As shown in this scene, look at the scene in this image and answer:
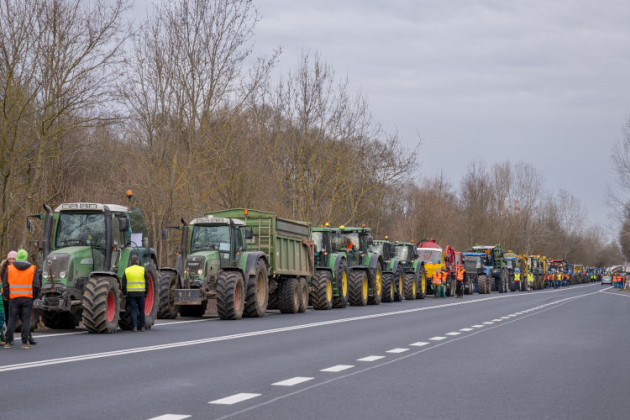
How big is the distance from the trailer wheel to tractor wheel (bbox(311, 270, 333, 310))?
448 inches

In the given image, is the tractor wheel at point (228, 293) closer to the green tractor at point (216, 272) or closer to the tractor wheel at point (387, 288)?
the green tractor at point (216, 272)

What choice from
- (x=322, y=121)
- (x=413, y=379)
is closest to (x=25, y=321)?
(x=413, y=379)

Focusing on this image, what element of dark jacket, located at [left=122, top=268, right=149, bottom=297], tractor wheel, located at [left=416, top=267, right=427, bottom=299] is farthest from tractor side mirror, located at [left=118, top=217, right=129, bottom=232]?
tractor wheel, located at [left=416, top=267, right=427, bottom=299]

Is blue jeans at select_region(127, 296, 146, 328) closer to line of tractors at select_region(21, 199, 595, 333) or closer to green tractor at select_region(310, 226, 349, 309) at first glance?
line of tractors at select_region(21, 199, 595, 333)

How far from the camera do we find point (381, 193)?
5325cm

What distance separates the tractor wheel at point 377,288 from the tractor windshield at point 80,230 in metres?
17.8

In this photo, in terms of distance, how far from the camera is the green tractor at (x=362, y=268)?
34.9m

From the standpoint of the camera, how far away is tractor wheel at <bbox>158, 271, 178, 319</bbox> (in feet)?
79.1

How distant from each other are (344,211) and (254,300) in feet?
89.4

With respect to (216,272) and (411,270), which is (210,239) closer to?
(216,272)

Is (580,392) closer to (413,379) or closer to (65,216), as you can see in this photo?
(413,379)

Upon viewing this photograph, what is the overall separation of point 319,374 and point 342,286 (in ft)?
68.7

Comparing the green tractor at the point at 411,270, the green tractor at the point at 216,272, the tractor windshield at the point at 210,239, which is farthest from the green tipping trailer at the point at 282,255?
the green tractor at the point at 411,270

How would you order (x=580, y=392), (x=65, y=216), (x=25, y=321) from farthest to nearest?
(x=65, y=216) → (x=25, y=321) → (x=580, y=392)
